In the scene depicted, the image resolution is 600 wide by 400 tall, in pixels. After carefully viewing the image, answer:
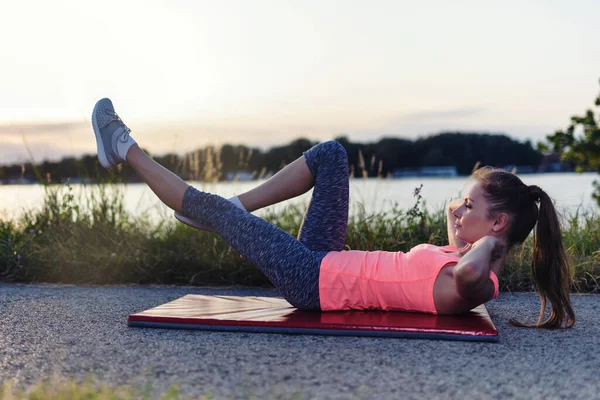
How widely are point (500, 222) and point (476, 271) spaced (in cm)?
44

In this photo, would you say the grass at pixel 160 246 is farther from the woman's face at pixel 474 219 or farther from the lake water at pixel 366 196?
the woman's face at pixel 474 219

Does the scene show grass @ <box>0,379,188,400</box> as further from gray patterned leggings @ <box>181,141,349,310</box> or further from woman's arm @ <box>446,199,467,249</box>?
woman's arm @ <box>446,199,467,249</box>

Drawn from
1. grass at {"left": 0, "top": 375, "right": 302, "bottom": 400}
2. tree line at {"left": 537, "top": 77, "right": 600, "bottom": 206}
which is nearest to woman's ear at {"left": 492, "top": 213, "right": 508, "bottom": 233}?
grass at {"left": 0, "top": 375, "right": 302, "bottom": 400}

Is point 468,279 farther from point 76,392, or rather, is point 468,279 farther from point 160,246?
point 160,246

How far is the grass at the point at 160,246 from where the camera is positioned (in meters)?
4.91

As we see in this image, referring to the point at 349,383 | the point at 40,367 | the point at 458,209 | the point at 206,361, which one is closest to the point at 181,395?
the point at 206,361

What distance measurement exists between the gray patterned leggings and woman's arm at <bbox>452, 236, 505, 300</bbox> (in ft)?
2.38

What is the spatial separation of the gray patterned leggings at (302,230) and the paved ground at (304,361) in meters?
0.37

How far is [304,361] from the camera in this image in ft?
8.15

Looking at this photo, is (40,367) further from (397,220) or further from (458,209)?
(397,220)

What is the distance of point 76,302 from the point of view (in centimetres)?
402

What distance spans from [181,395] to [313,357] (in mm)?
645

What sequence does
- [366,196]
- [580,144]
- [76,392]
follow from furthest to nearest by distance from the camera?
[580,144]
[366,196]
[76,392]

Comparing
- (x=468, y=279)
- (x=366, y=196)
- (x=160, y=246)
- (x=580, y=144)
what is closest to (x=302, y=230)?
(x=468, y=279)
